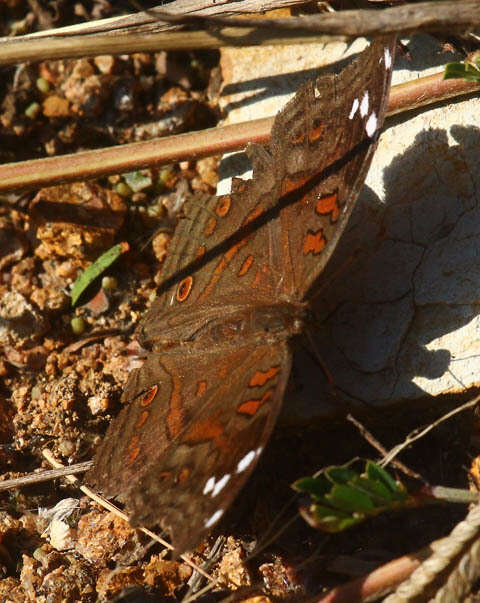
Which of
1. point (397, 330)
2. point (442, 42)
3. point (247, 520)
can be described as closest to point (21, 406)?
point (247, 520)

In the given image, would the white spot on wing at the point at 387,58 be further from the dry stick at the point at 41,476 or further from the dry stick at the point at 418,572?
the dry stick at the point at 41,476

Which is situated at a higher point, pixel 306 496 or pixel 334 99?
pixel 334 99

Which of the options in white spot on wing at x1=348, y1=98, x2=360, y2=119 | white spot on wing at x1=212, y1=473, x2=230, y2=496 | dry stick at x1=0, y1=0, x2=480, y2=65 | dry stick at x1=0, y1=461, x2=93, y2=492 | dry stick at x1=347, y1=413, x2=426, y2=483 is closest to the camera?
dry stick at x1=0, y1=0, x2=480, y2=65

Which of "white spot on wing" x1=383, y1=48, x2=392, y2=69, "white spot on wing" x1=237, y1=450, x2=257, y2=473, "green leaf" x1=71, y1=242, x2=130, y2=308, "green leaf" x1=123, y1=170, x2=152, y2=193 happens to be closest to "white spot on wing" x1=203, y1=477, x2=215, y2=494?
"white spot on wing" x1=237, y1=450, x2=257, y2=473

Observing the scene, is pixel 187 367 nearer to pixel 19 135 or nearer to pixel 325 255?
pixel 325 255

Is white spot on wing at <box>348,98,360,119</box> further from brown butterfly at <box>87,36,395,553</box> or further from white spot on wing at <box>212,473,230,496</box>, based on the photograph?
white spot on wing at <box>212,473,230,496</box>

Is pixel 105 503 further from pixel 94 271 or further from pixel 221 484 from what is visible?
pixel 94 271
